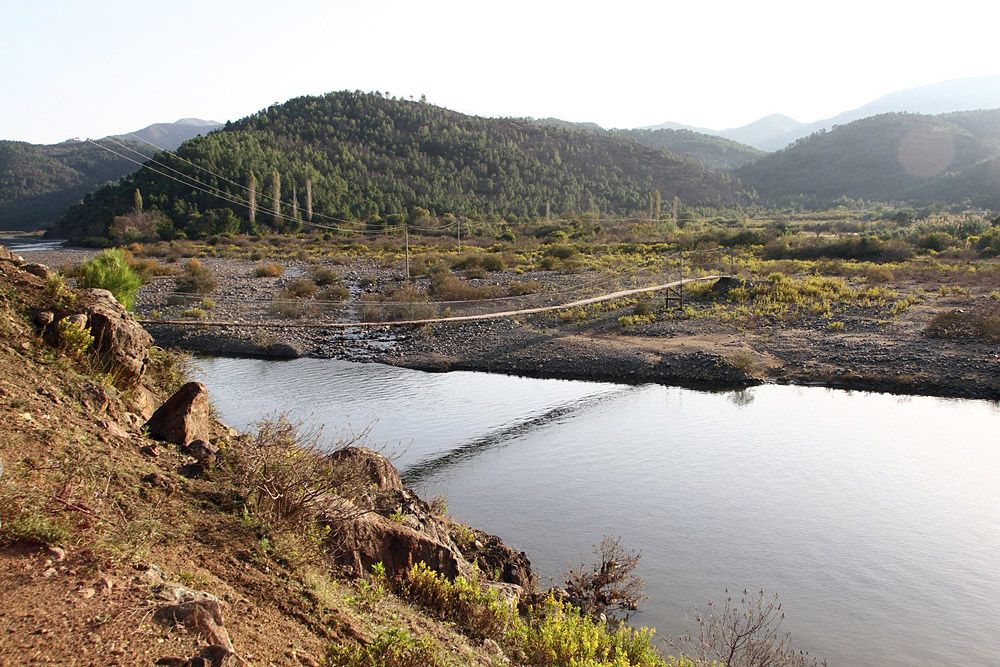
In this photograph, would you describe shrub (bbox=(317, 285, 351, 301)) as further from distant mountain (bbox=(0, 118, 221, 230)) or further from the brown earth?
distant mountain (bbox=(0, 118, 221, 230))

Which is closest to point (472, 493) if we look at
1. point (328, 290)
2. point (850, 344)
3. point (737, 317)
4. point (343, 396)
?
point (343, 396)

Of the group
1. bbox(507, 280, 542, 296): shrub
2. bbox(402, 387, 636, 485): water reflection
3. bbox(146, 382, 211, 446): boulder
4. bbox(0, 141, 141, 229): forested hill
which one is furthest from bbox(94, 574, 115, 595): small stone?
bbox(0, 141, 141, 229): forested hill

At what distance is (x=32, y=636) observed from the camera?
2.93 meters

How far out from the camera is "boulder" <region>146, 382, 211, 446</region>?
5613 mm

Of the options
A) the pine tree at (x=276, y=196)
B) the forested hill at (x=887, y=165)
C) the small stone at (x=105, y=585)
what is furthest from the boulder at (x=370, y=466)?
the forested hill at (x=887, y=165)

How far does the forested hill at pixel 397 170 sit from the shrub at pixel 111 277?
3255 centimetres

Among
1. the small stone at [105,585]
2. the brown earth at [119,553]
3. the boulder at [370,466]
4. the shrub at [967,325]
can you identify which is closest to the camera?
the brown earth at [119,553]

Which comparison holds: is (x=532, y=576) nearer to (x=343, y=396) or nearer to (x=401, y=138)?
(x=343, y=396)

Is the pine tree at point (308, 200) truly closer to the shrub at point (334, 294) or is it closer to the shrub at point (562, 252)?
the shrub at point (562, 252)

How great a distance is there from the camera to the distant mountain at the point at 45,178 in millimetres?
54844

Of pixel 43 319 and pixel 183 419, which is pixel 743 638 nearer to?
pixel 183 419

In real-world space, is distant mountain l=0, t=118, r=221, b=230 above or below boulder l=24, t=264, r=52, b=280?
above

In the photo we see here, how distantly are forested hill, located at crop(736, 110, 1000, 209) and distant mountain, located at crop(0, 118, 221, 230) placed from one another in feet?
199

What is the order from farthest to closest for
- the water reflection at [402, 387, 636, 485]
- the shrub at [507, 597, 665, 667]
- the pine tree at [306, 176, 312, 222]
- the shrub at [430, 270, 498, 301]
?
the pine tree at [306, 176, 312, 222] → the shrub at [430, 270, 498, 301] → the water reflection at [402, 387, 636, 485] → the shrub at [507, 597, 665, 667]
